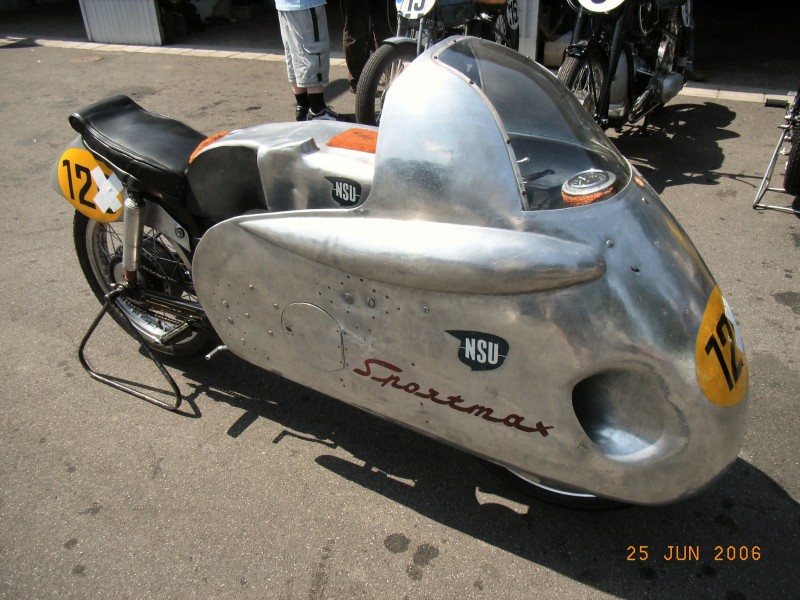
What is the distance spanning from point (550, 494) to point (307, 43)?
429cm

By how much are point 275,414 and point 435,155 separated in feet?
4.78

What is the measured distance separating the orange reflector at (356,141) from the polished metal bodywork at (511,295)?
1.20 ft

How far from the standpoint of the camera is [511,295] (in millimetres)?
1692

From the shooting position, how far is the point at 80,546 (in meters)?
2.21

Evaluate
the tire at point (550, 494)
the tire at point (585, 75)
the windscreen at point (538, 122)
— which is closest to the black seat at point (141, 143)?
the windscreen at point (538, 122)

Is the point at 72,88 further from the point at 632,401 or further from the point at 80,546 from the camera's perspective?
the point at 632,401

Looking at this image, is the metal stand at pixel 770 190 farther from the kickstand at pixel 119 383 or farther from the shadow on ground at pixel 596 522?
the kickstand at pixel 119 383

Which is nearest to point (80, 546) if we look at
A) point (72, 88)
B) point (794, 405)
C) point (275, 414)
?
point (275, 414)

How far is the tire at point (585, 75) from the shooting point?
14.9ft

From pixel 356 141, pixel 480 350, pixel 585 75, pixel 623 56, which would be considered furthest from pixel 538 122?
pixel 623 56

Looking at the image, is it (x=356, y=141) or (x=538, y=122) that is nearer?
(x=538, y=122)

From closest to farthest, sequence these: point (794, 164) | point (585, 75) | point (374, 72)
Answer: point (794, 164)
point (585, 75)
point (374, 72)

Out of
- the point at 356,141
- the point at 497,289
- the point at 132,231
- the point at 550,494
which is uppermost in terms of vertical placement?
the point at 356,141

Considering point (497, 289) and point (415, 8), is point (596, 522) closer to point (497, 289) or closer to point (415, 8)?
point (497, 289)
